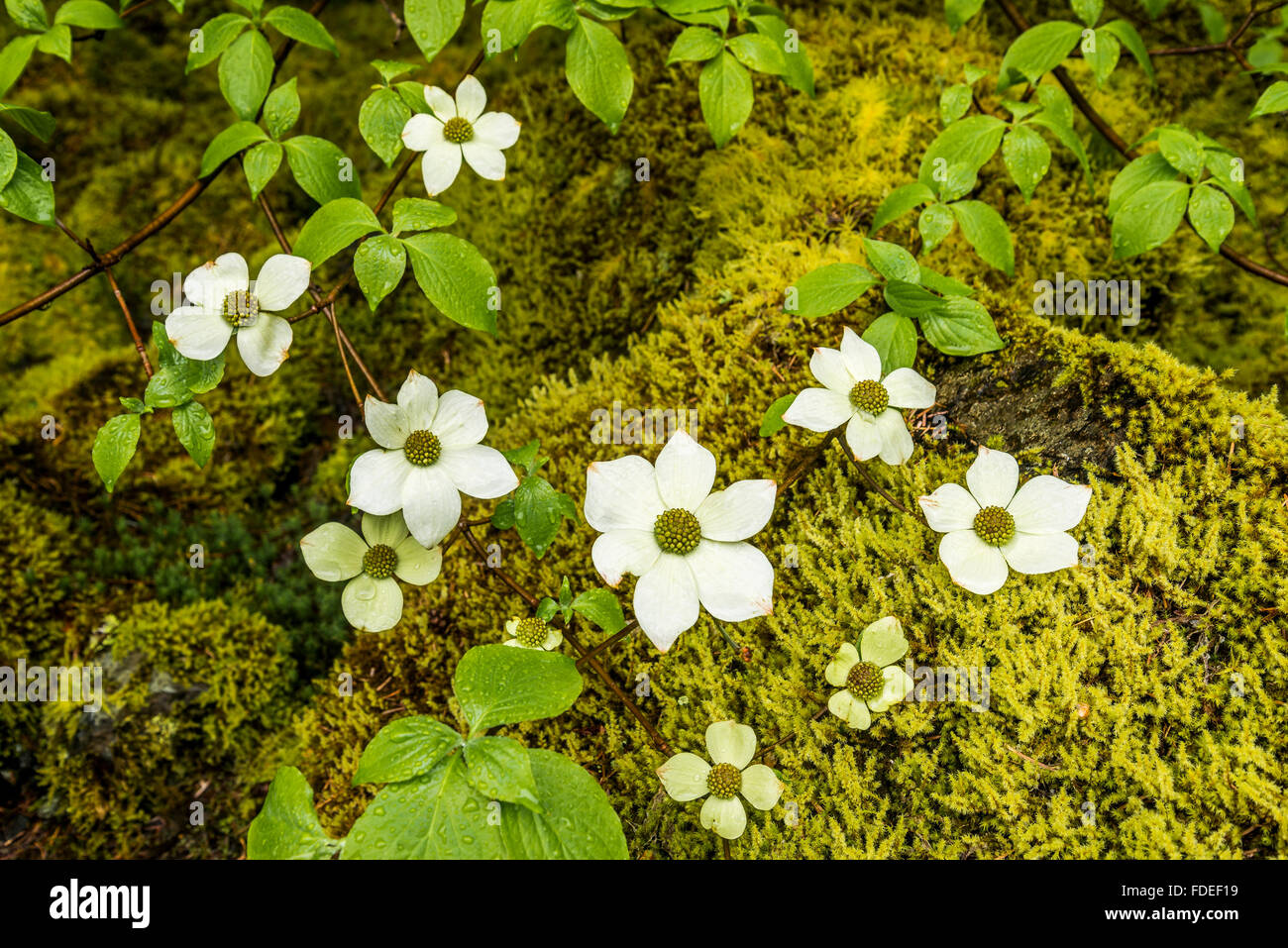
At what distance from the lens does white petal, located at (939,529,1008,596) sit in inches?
63.1

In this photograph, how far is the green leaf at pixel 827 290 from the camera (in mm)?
1840

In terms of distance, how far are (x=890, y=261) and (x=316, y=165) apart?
1432mm

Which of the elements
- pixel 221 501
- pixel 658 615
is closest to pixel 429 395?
pixel 658 615

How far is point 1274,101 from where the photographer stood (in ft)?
6.10

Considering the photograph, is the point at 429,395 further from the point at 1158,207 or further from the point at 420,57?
the point at 420,57

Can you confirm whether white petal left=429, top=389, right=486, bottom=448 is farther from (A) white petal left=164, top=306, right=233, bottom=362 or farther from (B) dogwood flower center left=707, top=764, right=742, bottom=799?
(B) dogwood flower center left=707, top=764, right=742, bottom=799

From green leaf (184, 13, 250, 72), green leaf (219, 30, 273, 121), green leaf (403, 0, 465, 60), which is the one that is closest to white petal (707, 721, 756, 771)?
green leaf (403, 0, 465, 60)

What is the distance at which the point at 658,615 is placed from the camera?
143 centimetres

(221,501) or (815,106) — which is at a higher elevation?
(815,106)

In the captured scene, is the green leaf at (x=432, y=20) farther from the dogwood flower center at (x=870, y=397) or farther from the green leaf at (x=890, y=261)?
the dogwood flower center at (x=870, y=397)

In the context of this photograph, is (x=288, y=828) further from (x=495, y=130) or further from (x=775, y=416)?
(x=495, y=130)

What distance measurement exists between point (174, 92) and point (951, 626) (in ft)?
13.5

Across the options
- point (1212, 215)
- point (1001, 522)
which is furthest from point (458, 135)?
point (1212, 215)
